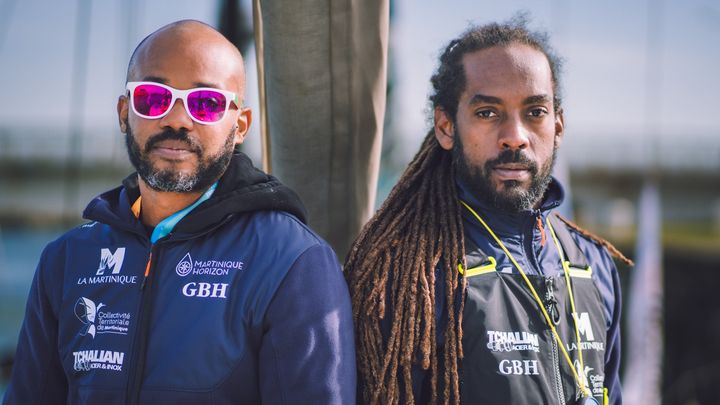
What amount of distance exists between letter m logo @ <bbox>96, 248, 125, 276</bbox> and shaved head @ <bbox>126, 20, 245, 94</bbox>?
0.52 m

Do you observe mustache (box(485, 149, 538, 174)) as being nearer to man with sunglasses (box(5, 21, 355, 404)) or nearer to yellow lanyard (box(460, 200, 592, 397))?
yellow lanyard (box(460, 200, 592, 397))

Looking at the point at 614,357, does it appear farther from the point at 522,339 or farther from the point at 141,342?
the point at 141,342

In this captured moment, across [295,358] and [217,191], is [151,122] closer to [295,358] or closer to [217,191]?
[217,191]

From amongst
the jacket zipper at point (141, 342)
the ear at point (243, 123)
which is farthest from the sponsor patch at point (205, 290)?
the ear at point (243, 123)

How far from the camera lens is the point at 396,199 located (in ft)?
9.42

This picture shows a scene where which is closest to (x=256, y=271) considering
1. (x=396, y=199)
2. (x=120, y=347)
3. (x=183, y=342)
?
(x=183, y=342)

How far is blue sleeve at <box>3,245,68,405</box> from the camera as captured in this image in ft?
8.23

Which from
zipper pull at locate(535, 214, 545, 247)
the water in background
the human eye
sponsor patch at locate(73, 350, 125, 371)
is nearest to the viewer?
sponsor patch at locate(73, 350, 125, 371)

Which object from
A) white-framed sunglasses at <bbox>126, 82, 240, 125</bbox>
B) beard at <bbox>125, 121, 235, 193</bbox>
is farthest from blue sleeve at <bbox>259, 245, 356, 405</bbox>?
white-framed sunglasses at <bbox>126, 82, 240, 125</bbox>

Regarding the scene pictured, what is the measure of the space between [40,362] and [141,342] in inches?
17.5

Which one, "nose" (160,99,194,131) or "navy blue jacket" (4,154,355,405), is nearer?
"navy blue jacket" (4,154,355,405)

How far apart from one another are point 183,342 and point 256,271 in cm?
27

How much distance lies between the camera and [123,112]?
2.56 meters

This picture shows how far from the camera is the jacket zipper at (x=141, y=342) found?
224 centimetres
